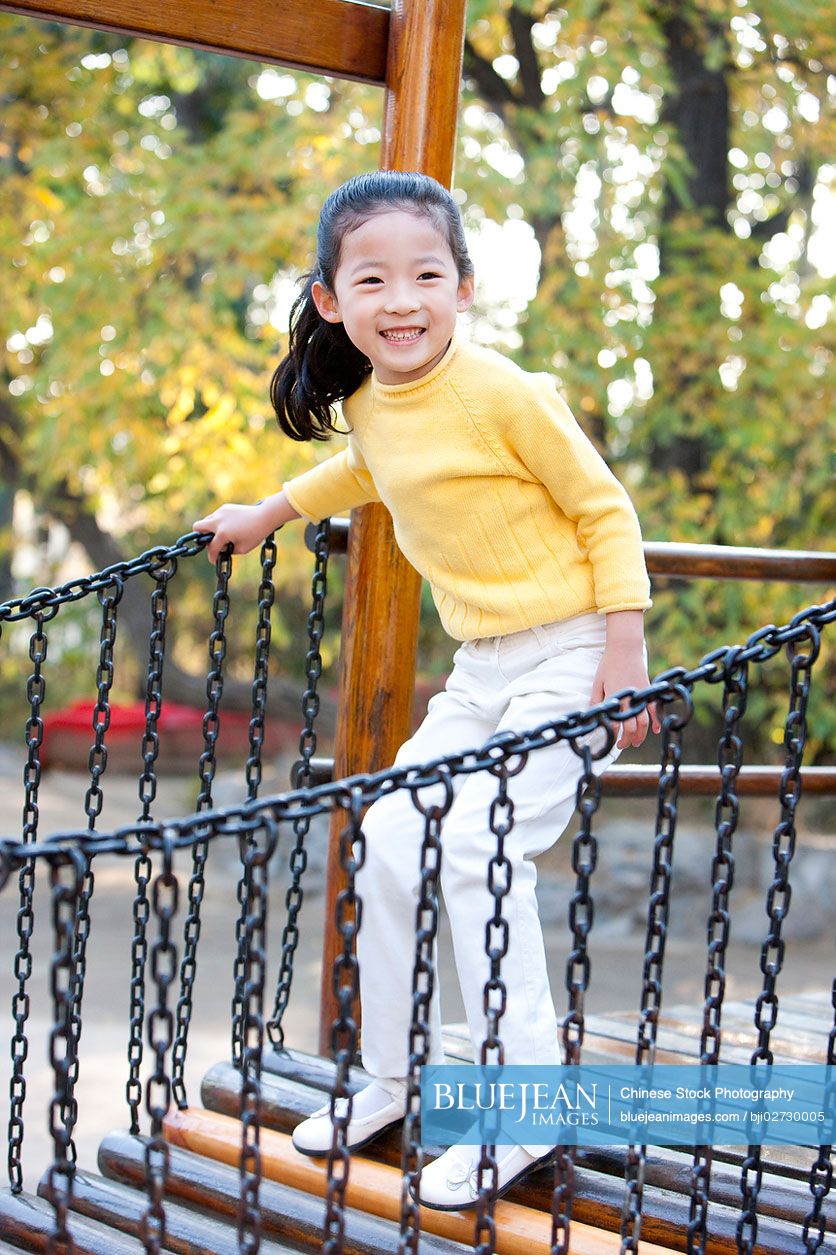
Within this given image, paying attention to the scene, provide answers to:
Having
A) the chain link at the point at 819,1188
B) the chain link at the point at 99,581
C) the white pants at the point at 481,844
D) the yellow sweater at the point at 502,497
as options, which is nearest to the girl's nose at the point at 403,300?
the yellow sweater at the point at 502,497

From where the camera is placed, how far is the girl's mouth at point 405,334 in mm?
2076

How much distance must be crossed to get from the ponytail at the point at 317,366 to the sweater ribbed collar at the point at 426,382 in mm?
152

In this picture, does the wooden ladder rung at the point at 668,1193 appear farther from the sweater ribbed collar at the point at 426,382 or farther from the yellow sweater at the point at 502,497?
the sweater ribbed collar at the point at 426,382

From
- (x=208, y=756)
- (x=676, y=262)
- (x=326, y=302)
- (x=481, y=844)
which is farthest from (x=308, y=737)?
(x=676, y=262)

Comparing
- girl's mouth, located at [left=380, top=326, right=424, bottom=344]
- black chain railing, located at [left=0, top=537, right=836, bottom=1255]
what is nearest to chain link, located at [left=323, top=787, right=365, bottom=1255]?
black chain railing, located at [left=0, top=537, right=836, bottom=1255]

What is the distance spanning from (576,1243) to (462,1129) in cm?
26

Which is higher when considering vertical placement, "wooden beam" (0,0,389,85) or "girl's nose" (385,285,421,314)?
"wooden beam" (0,0,389,85)

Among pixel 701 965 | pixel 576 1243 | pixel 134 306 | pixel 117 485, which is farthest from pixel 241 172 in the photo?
pixel 576 1243

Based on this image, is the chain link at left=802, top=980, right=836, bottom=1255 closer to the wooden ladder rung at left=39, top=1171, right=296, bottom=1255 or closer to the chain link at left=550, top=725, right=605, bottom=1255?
the chain link at left=550, top=725, right=605, bottom=1255

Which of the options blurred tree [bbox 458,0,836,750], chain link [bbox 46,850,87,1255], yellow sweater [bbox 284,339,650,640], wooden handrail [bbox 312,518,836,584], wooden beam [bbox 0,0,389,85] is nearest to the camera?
chain link [bbox 46,850,87,1255]

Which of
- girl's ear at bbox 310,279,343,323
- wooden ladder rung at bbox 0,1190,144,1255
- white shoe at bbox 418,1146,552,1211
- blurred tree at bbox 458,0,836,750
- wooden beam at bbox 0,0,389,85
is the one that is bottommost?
wooden ladder rung at bbox 0,1190,144,1255

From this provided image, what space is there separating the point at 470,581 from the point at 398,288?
44 centimetres

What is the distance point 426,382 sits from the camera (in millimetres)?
2109

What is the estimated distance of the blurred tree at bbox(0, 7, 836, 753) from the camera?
21.8 feet
